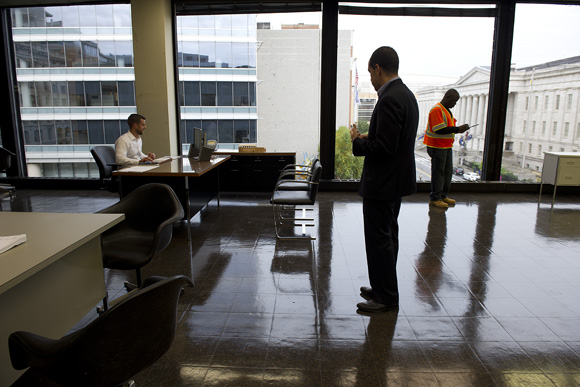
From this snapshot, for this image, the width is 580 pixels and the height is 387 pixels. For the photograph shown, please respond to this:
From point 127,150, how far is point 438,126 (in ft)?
14.5

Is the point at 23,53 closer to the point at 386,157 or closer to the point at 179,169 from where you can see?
the point at 179,169

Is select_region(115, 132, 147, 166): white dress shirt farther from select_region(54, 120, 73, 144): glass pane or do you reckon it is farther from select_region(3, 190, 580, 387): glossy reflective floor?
select_region(54, 120, 73, 144): glass pane

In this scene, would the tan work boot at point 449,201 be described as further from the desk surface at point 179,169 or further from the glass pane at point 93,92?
the glass pane at point 93,92

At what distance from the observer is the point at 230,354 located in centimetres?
242

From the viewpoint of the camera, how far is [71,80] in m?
7.64

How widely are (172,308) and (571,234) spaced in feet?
17.1

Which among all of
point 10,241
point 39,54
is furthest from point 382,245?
point 39,54

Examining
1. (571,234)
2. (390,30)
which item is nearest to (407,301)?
(571,234)

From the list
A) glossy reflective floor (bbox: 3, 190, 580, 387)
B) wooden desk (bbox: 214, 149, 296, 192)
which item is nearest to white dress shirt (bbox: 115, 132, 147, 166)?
glossy reflective floor (bbox: 3, 190, 580, 387)

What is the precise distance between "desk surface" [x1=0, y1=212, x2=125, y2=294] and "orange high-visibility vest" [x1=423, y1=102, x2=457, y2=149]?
4898mm

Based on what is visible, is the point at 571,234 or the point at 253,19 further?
the point at 253,19

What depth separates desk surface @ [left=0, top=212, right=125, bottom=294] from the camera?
1.57 m

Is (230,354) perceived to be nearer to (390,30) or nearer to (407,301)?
(407,301)

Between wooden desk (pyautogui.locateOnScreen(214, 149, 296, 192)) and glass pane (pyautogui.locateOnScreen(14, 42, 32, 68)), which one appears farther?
glass pane (pyautogui.locateOnScreen(14, 42, 32, 68))
